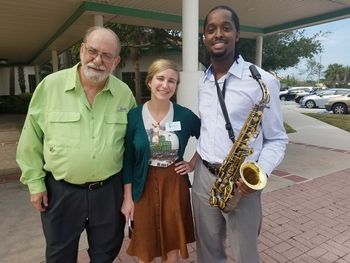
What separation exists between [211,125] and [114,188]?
85cm

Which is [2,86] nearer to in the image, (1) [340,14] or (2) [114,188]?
(1) [340,14]

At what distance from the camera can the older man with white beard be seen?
6.68 feet

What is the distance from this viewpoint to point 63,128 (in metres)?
2.04

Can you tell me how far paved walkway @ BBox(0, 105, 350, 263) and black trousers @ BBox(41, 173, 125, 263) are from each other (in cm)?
81

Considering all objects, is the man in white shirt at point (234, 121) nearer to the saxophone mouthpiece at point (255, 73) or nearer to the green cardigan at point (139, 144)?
the saxophone mouthpiece at point (255, 73)

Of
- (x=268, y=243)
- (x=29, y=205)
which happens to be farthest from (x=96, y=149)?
(x=29, y=205)

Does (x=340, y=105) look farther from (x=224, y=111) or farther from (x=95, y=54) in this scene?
(x=95, y=54)

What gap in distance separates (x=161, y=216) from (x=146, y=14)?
6338 mm

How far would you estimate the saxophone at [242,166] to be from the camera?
6.09 ft

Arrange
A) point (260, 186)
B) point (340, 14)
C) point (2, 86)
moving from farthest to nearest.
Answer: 1. point (2, 86)
2. point (340, 14)
3. point (260, 186)

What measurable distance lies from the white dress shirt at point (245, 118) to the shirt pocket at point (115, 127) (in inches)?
23.6

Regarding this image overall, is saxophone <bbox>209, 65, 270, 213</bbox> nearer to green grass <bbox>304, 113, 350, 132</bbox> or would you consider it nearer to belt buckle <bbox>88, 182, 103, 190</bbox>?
belt buckle <bbox>88, 182, 103, 190</bbox>

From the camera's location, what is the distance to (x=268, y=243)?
341cm

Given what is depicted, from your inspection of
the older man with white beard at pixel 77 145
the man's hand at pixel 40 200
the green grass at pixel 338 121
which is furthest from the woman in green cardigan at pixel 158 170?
the green grass at pixel 338 121
